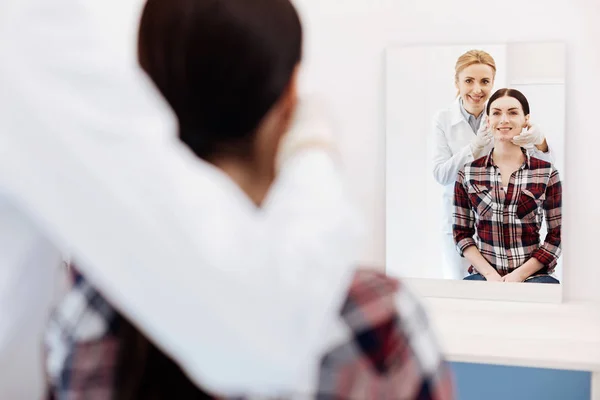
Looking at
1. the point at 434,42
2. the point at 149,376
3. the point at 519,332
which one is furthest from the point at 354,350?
the point at 434,42

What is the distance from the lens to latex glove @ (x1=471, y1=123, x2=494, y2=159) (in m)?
1.99

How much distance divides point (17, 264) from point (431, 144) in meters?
1.70

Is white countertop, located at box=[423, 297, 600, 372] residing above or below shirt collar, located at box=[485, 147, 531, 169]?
below

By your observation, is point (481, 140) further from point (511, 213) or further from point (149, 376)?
point (149, 376)

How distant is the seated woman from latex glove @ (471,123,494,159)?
0.05 feet

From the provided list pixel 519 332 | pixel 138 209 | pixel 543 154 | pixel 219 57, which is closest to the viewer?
pixel 138 209

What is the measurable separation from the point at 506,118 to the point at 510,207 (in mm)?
268

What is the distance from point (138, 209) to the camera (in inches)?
14.9

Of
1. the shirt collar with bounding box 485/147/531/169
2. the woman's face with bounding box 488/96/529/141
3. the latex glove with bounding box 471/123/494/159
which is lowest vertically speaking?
the shirt collar with bounding box 485/147/531/169

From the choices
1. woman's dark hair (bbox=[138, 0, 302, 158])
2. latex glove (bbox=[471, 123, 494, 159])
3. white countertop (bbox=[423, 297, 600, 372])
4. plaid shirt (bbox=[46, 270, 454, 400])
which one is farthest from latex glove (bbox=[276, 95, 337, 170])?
latex glove (bbox=[471, 123, 494, 159])

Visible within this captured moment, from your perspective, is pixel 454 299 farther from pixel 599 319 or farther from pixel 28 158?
pixel 28 158

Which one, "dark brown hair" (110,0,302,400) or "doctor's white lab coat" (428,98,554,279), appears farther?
"doctor's white lab coat" (428,98,554,279)

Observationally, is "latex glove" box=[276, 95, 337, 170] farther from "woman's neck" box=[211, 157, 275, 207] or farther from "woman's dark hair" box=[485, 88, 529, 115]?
"woman's dark hair" box=[485, 88, 529, 115]

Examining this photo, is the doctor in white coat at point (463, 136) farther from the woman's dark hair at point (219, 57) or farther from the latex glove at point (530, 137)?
the woman's dark hair at point (219, 57)
